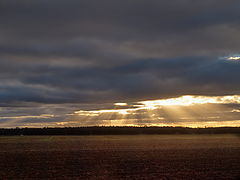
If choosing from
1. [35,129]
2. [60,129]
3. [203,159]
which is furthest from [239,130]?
[203,159]

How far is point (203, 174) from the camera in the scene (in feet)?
80.9

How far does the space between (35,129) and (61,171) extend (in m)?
104

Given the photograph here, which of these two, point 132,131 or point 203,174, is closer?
point 203,174

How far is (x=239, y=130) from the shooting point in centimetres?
12888

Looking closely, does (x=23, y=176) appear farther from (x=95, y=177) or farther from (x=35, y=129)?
(x=35, y=129)

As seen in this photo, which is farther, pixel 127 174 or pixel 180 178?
pixel 127 174

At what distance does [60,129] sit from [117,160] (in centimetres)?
9641

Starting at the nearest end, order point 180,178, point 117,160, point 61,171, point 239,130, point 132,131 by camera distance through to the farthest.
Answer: point 180,178 < point 61,171 < point 117,160 < point 132,131 < point 239,130

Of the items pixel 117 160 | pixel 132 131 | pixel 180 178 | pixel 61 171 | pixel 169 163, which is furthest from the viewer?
pixel 132 131

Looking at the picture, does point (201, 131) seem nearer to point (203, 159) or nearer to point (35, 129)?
point (35, 129)

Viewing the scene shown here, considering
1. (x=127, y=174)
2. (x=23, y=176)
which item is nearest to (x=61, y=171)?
(x=23, y=176)

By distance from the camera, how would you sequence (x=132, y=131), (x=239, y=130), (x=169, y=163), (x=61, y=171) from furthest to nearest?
(x=239, y=130) < (x=132, y=131) < (x=169, y=163) < (x=61, y=171)

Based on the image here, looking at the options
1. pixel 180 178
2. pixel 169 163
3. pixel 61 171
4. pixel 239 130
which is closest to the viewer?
pixel 180 178

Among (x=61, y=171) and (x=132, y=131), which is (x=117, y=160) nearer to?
(x=61, y=171)
